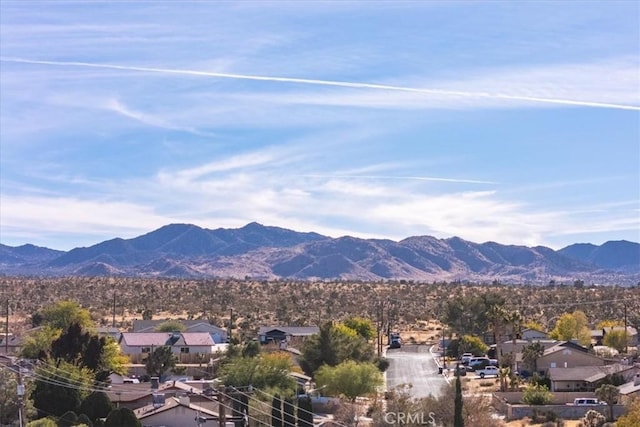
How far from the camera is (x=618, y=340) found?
100688mm

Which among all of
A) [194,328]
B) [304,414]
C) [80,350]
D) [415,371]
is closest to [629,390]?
[304,414]

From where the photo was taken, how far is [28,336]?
3317 inches

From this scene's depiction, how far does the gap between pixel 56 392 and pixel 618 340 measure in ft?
206

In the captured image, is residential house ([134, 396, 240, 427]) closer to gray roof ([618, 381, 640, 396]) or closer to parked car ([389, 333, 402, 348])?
gray roof ([618, 381, 640, 396])

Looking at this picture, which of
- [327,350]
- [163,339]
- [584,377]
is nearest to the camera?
[584,377]

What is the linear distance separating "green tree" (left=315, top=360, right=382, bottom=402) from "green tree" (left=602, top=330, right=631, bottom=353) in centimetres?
3900

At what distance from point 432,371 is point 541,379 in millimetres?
13206

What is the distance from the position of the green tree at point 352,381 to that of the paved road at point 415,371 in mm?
3434

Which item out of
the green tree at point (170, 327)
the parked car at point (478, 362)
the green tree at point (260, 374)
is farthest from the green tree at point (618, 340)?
the green tree at point (260, 374)

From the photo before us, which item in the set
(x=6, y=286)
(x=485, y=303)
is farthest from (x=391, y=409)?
(x=6, y=286)

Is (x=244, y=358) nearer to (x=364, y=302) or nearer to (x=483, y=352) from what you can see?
(x=483, y=352)

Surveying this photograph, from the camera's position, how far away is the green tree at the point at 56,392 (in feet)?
187

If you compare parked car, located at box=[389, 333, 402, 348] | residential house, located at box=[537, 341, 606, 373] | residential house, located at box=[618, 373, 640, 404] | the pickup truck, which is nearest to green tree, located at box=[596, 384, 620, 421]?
residential house, located at box=[618, 373, 640, 404]

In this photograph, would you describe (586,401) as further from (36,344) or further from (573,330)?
(36,344)
